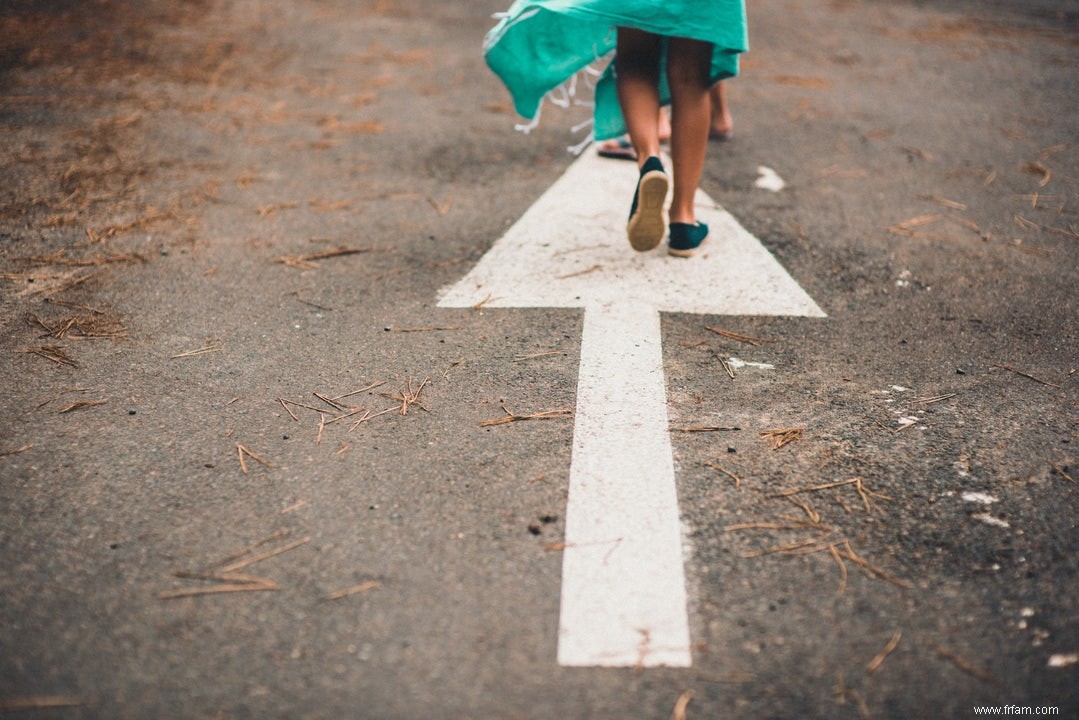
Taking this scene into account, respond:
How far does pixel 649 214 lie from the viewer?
9.41ft

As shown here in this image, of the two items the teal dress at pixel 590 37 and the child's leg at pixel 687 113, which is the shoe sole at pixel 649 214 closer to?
the child's leg at pixel 687 113

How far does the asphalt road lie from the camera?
1493mm

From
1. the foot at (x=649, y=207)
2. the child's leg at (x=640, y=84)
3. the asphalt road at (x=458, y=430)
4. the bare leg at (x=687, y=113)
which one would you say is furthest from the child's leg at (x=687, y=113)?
the asphalt road at (x=458, y=430)

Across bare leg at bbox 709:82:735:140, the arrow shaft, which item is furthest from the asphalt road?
bare leg at bbox 709:82:735:140

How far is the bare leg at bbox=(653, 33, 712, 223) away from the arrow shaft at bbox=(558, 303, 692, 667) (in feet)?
2.68

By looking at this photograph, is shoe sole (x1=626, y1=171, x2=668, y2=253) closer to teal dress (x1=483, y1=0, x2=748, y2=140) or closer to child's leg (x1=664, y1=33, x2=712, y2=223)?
child's leg (x1=664, y1=33, x2=712, y2=223)

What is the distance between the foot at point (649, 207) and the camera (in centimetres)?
279

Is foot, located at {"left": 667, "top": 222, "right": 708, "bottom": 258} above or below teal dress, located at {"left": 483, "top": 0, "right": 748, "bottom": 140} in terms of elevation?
below

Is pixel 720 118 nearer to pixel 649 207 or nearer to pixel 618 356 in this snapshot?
pixel 649 207

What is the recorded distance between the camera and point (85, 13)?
6336 mm

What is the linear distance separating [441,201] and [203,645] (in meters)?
2.42

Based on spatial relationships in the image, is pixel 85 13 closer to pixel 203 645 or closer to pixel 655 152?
pixel 655 152

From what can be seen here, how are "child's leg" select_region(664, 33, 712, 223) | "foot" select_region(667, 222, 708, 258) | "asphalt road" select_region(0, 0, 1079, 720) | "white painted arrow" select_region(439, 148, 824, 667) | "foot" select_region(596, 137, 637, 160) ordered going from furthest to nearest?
"foot" select_region(596, 137, 637, 160), "foot" select_region(667, 222, 708, 258), "child's leg" select_region(664, 33, 712, 223), "white painted arrow" select_region(439, 148, 824, 667), "asphalt road" select_region(0, 0, 1079, 720)

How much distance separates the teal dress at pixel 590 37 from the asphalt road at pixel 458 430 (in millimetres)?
488
